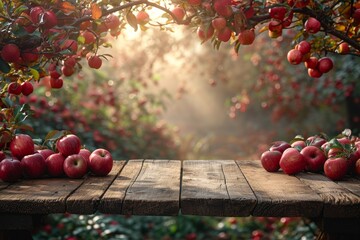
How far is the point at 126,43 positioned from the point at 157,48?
51.1 inches

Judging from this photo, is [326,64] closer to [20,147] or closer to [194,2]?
[194,2]

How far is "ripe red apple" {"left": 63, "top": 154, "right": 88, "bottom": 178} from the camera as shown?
2.34 m

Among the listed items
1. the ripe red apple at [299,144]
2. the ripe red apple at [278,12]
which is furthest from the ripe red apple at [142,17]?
the ripe red apple at [299,144]

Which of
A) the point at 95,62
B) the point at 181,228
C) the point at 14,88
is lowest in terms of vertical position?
the point at 181,228

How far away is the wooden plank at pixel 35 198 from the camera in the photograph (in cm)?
193

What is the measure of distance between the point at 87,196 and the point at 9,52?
28.8 inches

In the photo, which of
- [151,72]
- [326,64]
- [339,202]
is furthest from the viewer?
[151,72]

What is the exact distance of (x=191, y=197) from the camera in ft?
6.31

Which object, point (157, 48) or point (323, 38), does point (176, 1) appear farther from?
point (157, 48)

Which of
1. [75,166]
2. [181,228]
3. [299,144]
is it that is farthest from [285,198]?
[181,228]

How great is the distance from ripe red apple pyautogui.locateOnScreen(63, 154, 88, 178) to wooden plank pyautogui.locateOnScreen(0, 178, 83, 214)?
0.49 feet

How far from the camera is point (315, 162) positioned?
2443mm

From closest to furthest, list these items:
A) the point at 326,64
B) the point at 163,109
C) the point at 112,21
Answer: the point at 112,21
the point at 326,64
the point at 163,109

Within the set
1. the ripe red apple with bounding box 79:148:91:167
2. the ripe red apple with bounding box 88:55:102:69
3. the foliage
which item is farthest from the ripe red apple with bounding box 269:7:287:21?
the foliage
